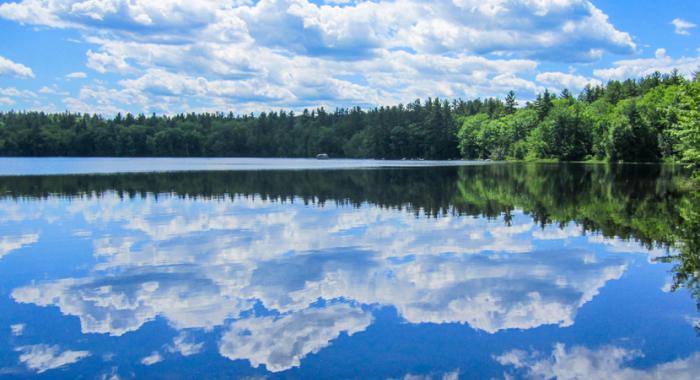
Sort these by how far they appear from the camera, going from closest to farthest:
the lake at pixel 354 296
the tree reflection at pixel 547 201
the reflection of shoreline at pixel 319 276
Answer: the lake at pixel 354 296, the reflection of shoreline at pixel 319 276, the tree reflection at pixel 547 201

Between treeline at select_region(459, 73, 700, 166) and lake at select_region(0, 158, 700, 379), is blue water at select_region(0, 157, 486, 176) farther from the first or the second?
lake at select_region(0, 158, 700, 379)

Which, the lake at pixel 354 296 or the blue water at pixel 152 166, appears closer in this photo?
the lake at pixel 354 296

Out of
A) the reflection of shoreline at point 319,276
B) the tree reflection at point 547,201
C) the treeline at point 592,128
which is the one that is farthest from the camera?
the treeline at point 592,128

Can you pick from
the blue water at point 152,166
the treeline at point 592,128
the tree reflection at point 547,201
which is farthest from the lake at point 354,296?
the blue water at point 152,166

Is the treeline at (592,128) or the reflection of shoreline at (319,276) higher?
the treeline at (592,128)

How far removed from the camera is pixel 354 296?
15.3 m

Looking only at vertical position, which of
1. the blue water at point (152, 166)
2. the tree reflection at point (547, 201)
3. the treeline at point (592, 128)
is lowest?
the blue water at point (152, 166)

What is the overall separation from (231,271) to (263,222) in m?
11.7

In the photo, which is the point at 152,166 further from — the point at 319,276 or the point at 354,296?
the point at 354,296

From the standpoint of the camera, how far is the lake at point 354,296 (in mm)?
10828

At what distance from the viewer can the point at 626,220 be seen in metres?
29.1

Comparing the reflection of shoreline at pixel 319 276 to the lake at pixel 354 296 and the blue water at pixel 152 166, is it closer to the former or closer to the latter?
the lake at pixel 354 296

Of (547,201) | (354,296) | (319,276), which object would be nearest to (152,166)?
(547,201)

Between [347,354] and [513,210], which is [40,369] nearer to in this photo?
Answer: [347,354]
